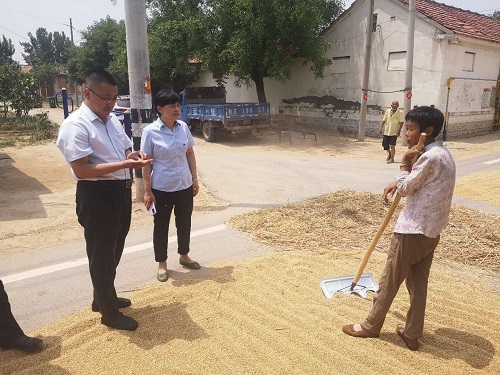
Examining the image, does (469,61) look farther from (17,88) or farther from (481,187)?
(17,88)

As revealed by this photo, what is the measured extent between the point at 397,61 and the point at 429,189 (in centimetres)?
1461

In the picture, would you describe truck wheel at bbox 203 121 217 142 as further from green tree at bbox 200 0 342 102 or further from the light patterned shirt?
the light patterned shirt

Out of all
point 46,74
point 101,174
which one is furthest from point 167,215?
point 46,74

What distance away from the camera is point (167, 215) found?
3.93 metres

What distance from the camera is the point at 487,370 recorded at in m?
2.61

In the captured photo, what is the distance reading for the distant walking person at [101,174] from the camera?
2.71 m

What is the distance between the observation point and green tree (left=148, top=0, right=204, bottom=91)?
16844 mm

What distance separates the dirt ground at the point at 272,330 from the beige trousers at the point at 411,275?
228mm

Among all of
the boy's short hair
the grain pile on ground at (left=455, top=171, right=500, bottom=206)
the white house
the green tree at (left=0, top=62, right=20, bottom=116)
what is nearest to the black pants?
the boy's short hair

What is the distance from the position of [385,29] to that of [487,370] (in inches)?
618

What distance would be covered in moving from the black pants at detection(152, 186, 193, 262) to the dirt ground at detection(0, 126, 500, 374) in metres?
0.38

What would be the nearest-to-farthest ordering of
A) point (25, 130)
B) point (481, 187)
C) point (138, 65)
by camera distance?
point (138, 65)
point (481, 187)
point (25, 130)

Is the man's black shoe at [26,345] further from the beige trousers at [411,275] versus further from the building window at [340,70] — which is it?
the building window at [340,70]

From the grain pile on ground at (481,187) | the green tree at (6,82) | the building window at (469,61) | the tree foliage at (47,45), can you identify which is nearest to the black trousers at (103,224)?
the grain pile on ground at (481,187)
